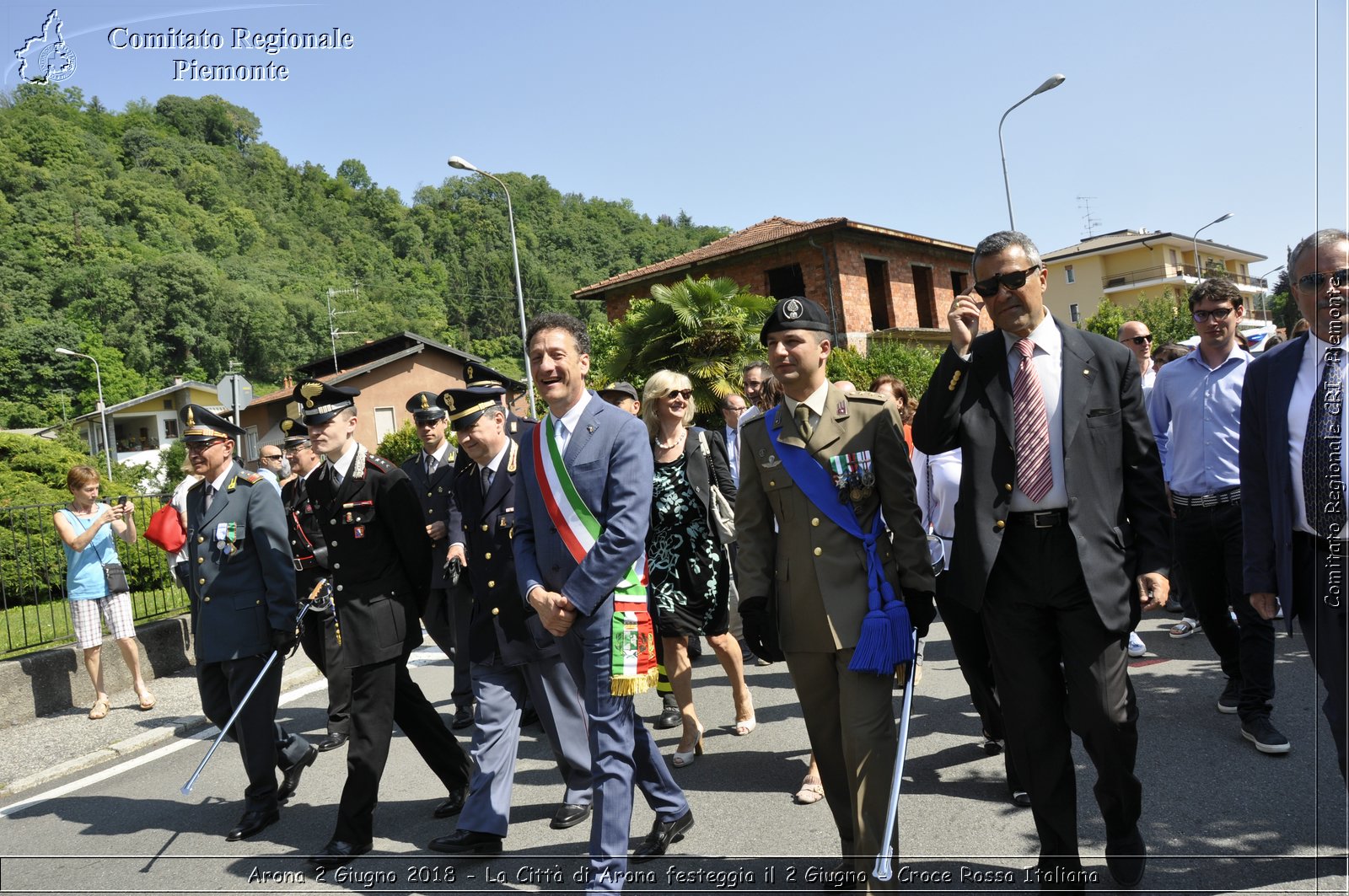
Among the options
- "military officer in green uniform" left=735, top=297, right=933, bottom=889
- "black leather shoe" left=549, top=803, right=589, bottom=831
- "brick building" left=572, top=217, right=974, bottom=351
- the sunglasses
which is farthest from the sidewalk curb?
"brick building" left=572, top=217, right=974, bottom=351

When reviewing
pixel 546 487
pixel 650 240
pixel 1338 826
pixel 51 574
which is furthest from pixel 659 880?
pixel 650 240

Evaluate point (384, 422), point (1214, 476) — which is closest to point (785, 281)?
point (384, 422)

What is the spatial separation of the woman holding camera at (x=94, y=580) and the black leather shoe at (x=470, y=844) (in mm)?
4902

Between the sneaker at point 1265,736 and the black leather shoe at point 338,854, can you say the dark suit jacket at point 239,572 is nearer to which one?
the black leather shoe at point 338,854

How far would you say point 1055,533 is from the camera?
10.9ft

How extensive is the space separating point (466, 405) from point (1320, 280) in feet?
12.3

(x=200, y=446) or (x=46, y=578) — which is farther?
(x=46, y=578)

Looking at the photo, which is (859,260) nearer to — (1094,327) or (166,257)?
(1094,327)

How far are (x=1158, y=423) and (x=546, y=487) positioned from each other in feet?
14.1

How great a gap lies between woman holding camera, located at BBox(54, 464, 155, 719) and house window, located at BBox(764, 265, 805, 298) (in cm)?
2468

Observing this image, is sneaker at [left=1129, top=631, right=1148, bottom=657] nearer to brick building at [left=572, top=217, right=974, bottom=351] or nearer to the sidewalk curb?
the sidewalk curb

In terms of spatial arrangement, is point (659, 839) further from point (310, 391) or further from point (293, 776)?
point (310, 391)

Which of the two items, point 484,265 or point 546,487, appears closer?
point 546,487

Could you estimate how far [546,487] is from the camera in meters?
4.05
